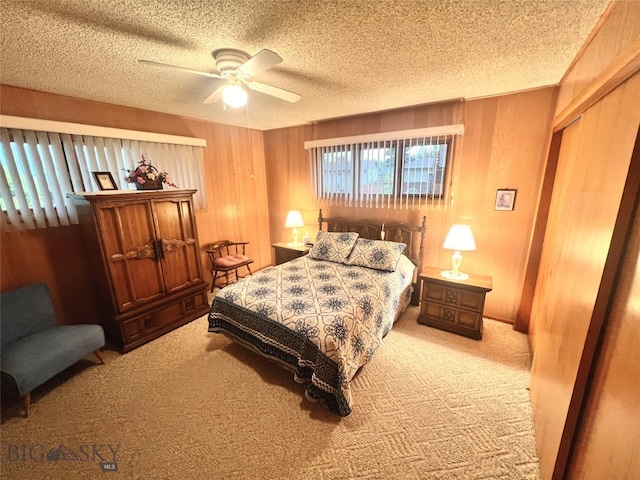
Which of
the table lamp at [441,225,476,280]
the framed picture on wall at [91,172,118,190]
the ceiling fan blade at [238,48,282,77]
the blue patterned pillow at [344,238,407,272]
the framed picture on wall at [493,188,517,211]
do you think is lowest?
the blue patterned pillow at [344,238,407,272]

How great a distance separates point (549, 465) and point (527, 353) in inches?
51.3

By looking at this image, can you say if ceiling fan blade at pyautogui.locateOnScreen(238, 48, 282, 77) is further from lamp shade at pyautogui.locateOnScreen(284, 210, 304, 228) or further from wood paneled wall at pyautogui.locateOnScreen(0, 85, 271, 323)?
lamp shade at pyautogui.locateOnScreen(284, 210, 304, 228)

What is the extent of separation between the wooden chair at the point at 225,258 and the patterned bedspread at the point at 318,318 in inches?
38.5

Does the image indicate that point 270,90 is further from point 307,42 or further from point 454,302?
point 454,302

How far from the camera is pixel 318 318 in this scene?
1.85 m

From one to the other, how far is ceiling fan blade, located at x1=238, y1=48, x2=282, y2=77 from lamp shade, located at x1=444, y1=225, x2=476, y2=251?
88.2 inches

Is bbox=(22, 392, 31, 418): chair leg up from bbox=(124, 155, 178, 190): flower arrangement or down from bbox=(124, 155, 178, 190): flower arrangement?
down

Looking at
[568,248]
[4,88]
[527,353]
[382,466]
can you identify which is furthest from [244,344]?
[4,88]

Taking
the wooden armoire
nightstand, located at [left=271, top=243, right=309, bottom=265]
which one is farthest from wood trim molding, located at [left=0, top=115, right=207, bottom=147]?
nightstand, located at [left=271, top=243, right=309, bottom=265]

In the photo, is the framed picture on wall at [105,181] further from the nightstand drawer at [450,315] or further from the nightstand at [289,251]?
the nightstand drawer at [450,315]

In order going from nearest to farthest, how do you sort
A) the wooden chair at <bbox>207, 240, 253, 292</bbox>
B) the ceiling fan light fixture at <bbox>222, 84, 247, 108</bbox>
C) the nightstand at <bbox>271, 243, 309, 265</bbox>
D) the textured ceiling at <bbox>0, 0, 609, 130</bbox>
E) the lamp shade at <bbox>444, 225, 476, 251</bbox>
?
the textured ceiling at <bbox>0, 0, 609, 130</bbox>, the ceiling fan light fixture at <bbox>222, 84, 247, 108</bbox>, the lamp shade at <bbox>444, 225, 476, 251</bbox>, the wooden chair at <bbox>207, 240, 253, 292</bbox>, the nightstand at <bbox>271, 243, 309, 265</bbox>

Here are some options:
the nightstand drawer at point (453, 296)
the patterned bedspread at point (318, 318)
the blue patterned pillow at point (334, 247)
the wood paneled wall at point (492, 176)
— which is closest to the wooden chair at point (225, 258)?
the patterned bedspread at point (318, 318)

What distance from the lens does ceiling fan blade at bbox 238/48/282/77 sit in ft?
4.24

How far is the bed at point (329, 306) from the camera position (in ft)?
5.67
